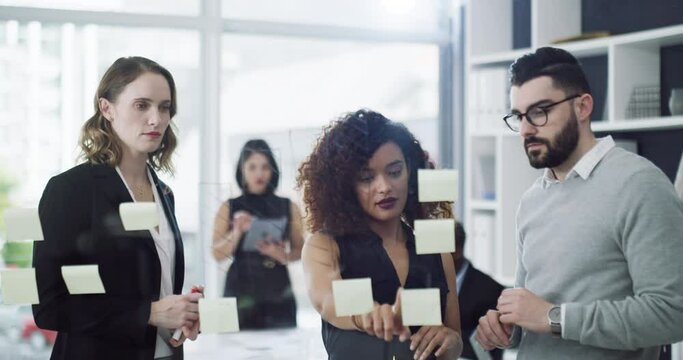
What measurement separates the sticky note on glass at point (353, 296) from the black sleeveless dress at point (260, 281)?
Result: 0.43ft

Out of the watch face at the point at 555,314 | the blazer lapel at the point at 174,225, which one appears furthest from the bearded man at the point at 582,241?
the blazer lapel at the point at 174,225

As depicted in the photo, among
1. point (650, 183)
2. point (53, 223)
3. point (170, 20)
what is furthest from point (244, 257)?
point (650, 183)

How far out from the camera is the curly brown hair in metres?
1.91

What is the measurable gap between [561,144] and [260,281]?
0.74 metres

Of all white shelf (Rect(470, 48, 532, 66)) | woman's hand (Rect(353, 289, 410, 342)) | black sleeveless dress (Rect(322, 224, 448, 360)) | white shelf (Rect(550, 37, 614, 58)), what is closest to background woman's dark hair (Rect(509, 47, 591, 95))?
black sleeveless dress (Rect(322, 224, 448, 360))

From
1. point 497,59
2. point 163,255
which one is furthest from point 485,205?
point 163,255

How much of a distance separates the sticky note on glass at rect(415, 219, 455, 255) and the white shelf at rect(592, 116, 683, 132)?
5.90 feet

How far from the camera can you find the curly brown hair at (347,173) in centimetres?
191

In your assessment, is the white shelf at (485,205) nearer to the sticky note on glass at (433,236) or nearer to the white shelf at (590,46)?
the white shelf at (590,46)

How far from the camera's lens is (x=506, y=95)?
3.52 metres

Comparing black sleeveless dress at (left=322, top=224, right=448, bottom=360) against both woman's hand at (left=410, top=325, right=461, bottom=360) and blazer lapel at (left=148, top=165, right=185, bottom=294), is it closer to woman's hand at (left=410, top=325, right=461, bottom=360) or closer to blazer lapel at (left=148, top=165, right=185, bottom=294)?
woman's hand at (left=410, top=325, right=461, bottom=360)

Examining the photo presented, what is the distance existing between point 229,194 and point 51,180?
15.3 inches

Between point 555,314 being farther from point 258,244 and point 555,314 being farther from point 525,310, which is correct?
point 258,244

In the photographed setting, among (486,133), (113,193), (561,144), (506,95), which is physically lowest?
(113,193)
